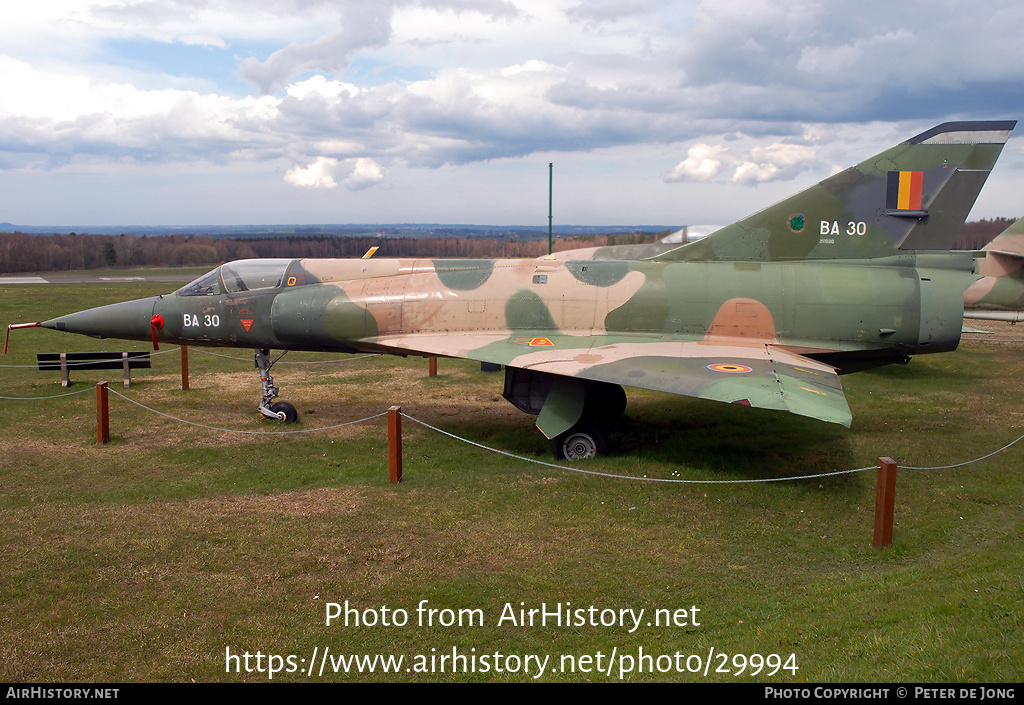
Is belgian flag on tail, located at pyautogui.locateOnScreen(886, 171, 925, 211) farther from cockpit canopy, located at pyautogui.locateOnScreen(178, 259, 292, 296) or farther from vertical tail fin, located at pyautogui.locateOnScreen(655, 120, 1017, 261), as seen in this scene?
cockpit canopy, located at pyautogui.locateOnScreen(178, 259, 292, 296)

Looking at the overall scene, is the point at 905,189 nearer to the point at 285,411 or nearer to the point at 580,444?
the point at 580,444

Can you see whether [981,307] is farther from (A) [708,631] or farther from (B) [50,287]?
(B) [50,287]

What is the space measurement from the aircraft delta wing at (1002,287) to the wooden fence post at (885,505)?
38.9ft

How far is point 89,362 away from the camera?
15.1 metres

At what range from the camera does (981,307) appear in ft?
55.3

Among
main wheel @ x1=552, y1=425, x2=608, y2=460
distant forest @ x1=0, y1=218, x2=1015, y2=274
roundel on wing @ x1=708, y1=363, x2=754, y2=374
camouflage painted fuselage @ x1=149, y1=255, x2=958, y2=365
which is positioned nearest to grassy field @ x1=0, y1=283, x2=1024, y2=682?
main wheel @ x1=552, y1=425, x2=608, y2=460

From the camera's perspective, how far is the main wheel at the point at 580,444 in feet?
33.0

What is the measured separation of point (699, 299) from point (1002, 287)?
1090 cm

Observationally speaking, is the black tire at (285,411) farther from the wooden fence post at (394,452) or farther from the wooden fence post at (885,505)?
the wooden fence post at (885,505)

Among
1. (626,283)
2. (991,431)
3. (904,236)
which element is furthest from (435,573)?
(991,431)

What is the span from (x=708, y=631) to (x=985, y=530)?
4.03m

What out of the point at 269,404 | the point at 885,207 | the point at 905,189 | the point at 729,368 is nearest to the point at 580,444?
the point at 729,368

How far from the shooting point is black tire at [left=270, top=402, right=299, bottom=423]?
12.0 meters

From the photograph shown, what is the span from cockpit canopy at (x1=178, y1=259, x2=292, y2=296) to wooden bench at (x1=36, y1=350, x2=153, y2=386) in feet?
14.0
